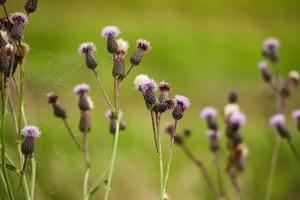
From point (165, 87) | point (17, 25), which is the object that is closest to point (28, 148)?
point (17, 25)

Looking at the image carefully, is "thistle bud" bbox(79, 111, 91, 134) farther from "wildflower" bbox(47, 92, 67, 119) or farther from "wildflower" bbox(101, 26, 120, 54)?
"wildflower" bbox(101, 26, 120, 54)

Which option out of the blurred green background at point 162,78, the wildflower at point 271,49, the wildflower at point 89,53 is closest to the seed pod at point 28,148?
the wildflower at point 89,53

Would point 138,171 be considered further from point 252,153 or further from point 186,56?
point 186,56

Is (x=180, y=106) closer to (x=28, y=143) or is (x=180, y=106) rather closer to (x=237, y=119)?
(x=28, y=143)

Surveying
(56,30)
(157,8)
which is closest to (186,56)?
(56,30)

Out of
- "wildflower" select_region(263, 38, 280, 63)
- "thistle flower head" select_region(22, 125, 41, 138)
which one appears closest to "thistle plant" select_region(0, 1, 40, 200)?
"thistle flower head" select_region(22, 125, 41, 138)
